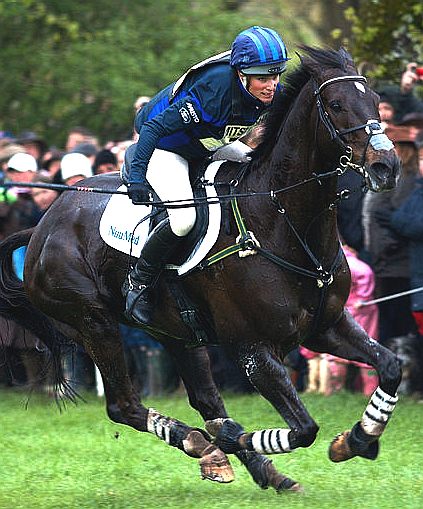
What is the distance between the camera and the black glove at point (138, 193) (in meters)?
6.80

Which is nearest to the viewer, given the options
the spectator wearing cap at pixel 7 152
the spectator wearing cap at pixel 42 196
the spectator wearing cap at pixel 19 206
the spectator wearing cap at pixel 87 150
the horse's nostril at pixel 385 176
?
the horse's nostril at pixel 385 176

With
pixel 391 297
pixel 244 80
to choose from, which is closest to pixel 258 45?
pixel 244 80

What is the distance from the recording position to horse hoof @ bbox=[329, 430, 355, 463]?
6.70 metres

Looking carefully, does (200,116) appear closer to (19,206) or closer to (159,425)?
(159,425)

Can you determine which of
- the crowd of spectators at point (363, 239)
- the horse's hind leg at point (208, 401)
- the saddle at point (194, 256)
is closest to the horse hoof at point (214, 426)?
the horse's hind leg at point (208, 401)

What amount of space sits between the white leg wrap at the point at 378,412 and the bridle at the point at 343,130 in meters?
1.23

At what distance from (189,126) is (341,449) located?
1.89m

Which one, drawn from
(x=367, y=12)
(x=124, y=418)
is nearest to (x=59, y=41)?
(x=367, y=12)

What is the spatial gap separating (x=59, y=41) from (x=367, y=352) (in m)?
11.4

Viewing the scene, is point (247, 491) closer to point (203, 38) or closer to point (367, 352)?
point (367, 352)

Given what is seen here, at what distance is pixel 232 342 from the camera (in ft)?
22.2

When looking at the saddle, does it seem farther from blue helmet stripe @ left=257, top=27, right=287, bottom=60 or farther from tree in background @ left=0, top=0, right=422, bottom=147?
tree in background @ left=0, top=0, right=422, bottom=147

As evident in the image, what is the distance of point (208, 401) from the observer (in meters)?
7.58

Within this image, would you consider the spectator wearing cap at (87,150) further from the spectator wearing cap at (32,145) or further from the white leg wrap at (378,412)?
the white leg wrap at (378,412)
